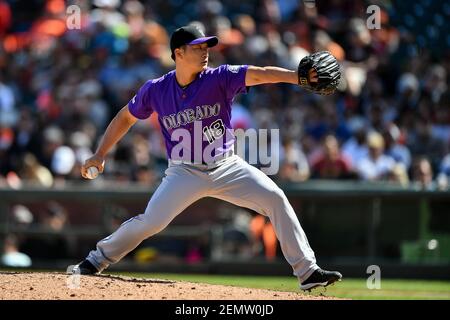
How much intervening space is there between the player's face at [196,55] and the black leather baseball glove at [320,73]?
30.9 inches

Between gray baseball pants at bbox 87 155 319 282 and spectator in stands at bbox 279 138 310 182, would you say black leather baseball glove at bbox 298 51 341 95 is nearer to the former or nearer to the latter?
gray baseball pants at bbox 87 155 319 282

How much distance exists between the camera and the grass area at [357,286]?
820cm

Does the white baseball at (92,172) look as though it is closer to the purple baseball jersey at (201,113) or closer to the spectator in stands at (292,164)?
the purple baseball jersey at (201,113)

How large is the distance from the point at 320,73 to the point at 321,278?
1.51 m

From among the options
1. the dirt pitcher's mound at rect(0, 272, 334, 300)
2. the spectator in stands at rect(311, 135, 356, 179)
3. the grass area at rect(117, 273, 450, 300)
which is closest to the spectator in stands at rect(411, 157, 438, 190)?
the spectator in stands at rect(311, 135, 356, 179)

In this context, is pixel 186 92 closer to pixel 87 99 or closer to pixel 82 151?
pixel 82 151

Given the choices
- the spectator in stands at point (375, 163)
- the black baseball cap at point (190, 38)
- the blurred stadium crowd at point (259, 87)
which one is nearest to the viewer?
the black baseball cap at point (190, 38)

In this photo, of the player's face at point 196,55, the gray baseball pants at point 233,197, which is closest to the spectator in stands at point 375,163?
the gray baseball pants at point 233,197

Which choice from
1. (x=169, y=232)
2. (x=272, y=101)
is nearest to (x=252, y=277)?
(x=169, y=232)

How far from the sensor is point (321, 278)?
6.42m

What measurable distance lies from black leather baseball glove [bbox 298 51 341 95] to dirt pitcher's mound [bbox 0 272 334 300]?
4.78ft

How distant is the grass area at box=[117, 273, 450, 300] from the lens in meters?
8.20

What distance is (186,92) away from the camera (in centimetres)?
650
